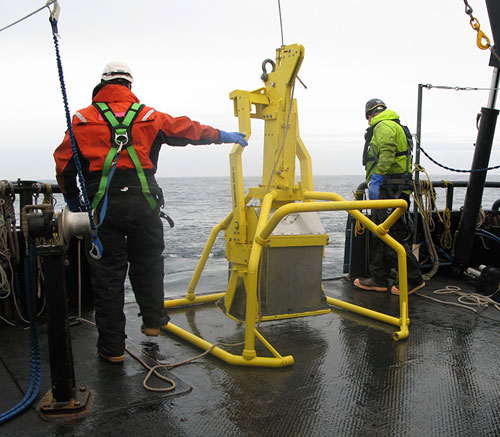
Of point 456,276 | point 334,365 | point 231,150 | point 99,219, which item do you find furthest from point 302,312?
point 456,276

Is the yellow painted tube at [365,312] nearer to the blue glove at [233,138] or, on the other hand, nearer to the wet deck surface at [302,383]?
the wet deck surface at [302,383]

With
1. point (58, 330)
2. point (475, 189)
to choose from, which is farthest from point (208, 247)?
point (475, 189)

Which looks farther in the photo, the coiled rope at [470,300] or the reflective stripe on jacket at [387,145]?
the reflective stripe on jacket at [387,145]

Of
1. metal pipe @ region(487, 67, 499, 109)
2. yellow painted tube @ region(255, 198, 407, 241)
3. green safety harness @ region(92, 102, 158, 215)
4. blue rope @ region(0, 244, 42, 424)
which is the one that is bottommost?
blue rope @ region(0, 244, 42, 424)

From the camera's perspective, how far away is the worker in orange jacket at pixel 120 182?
2850 millimetres

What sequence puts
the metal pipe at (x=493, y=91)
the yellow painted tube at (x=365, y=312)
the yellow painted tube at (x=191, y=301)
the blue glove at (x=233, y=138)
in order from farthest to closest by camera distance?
the metal pipe at (x=493, y=91) → the yellow painted tube at (x=191, y=301) → the yellow painted tube at (x=365, y=312) → the blue glove at (x=233, y=138)

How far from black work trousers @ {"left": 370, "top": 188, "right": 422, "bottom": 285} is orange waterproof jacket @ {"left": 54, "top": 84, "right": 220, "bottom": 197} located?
7.90 ft

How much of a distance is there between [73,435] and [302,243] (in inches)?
70.4

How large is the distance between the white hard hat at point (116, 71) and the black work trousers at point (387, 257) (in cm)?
274

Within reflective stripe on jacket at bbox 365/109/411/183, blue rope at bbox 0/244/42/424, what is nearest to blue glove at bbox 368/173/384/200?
reflective stripe on jacket at bbox 365/109/411/183

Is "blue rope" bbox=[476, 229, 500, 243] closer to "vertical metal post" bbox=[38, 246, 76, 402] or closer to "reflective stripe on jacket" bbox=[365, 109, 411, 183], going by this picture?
"reflective stripe on jacket" bbox=[365, 109, 411, 183]

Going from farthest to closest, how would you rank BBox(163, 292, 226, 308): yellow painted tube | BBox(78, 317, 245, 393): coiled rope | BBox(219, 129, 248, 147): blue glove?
1. BBox(163, 292, 226, 308): yellow painted tube
2. BBox(219, 129, 248, 147): blue glove
3. BBox(78, 317, 245, 393): coiled rope

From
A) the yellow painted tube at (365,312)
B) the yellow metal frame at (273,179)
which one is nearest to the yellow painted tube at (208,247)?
the yellow metal frame at (273,179)

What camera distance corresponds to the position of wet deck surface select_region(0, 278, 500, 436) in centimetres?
232
